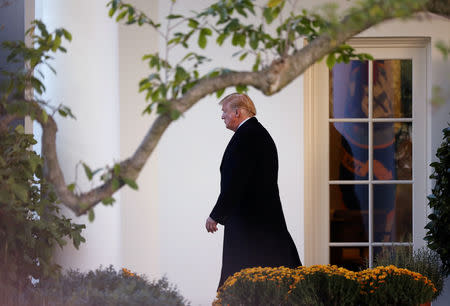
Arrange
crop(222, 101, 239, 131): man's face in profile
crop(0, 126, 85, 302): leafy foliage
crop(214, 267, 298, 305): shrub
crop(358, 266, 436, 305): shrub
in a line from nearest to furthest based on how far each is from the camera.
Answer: crop(0, 126, 85, 302): leafy foliage → crop(214, 267, 298, 305): shrub → crop(358, 266, 436, 305): shrub → crop(222, 101, 239, 131): man's face in profile

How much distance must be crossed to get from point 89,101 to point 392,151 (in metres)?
2.71

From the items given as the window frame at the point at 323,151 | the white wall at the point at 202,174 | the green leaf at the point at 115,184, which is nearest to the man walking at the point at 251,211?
the white wall at the point at 202,174

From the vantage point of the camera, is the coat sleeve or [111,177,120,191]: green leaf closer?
[111,177,120,191]: green leaf

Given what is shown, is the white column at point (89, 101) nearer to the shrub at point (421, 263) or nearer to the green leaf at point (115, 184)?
the shrub at point (421, 263)

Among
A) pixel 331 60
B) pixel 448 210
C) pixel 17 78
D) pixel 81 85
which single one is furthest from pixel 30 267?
pixel 448 210

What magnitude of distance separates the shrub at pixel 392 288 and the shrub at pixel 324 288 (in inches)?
3.7

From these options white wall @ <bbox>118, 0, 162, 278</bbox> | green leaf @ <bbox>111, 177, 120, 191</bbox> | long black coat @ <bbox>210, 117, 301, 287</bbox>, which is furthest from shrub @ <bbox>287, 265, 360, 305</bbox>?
white wall @ <bbox>118, 0, 162, 278</bbox>

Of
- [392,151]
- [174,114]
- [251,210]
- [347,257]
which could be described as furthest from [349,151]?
[174,114]

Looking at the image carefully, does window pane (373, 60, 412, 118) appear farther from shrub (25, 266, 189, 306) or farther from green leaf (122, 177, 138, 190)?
green leaf (122, 177, 138, 190)

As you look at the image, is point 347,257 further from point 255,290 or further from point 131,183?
point 131,183

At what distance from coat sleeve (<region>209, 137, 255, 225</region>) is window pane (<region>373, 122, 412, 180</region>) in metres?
1.93

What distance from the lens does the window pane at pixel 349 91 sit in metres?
6.28

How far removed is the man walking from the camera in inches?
186

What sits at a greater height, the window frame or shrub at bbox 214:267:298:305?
the window frame
